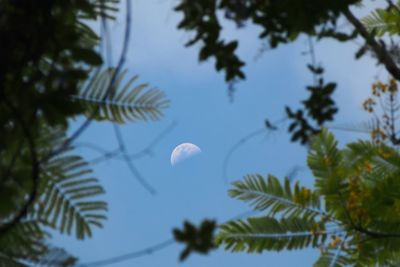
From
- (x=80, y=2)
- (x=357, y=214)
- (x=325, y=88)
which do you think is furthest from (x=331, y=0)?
(x=357, y=214)

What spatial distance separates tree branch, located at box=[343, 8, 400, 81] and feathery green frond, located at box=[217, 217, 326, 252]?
79.7 inches

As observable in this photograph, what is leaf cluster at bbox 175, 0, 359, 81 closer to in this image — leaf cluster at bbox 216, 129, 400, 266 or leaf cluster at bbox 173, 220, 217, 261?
leaf cluster at bbox 173, 220, 217, 261

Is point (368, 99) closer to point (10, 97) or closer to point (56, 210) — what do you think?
point (56, 210)

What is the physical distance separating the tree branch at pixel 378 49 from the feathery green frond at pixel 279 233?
2.03 m

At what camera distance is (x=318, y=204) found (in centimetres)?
613

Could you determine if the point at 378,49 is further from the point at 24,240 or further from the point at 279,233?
the point at 279,233

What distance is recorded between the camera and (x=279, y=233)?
596 cm

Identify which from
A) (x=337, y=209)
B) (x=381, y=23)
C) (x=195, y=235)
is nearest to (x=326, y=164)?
(x=337, y=209)

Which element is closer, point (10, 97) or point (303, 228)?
point (10, 97)

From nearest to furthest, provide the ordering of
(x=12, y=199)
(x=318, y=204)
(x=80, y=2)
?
(x=12, y=199) < (x=80, y=2) < (x=318, y=204)

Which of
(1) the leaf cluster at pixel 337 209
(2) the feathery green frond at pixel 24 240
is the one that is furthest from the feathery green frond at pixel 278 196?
(2) the feathery green frond at pixel 24 240

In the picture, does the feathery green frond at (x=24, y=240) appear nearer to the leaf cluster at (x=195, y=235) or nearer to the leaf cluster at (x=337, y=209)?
the leaf cluster at (x=195, y=235)

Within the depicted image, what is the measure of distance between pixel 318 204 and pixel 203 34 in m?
3.34

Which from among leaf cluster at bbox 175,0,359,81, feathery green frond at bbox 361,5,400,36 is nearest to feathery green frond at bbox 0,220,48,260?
leaf cluster at bbox 175,0,359,81
